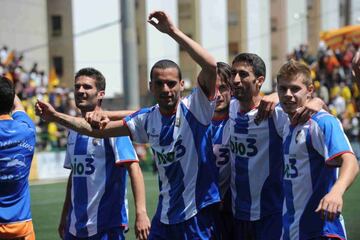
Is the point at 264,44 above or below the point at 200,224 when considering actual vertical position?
above

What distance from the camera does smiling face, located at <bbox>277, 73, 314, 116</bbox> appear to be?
4.63 m

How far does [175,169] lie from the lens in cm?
491

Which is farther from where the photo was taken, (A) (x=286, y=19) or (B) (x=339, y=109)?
(A) (x=286, y=19)

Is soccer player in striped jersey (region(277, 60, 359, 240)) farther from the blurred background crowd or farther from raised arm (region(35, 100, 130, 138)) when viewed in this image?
the blurred background crowd

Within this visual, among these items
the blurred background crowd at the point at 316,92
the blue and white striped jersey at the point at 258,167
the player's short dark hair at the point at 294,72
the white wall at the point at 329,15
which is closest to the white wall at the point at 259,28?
the white wall at the point at 329,15

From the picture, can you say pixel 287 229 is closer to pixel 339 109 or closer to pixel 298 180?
pixel 298 180

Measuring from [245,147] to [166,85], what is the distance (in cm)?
76

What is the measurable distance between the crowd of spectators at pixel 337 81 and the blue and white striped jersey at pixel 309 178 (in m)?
16.3

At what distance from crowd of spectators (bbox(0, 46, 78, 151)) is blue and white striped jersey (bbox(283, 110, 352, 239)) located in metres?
14.7

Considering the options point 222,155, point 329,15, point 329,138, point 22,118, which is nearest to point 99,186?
point 22,118

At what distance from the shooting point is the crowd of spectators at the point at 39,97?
63.3ft

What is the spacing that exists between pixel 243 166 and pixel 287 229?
24.6 inches

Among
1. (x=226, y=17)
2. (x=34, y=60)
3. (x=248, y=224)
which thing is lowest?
(x=248, y=224)

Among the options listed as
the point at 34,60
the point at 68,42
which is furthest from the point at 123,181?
the point at 68,42
